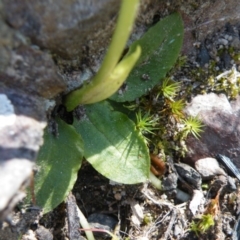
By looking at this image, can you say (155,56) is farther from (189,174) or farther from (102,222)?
(102,222)

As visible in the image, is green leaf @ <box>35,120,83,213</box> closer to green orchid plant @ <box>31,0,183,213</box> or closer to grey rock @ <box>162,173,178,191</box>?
green orchid plant @ <box>31,0,183,213</box>

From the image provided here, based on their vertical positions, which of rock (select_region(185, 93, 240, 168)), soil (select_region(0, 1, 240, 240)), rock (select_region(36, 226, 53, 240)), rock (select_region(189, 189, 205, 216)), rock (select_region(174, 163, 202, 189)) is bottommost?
rock (select_region(36, 226, 53, 240))

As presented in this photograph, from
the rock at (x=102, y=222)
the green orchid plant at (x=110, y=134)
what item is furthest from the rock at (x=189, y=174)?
the rock at (x=102, y=222)

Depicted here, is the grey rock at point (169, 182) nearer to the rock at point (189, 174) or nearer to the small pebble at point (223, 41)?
the rock at point (189, 174)

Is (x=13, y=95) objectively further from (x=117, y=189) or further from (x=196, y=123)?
(x=196, y=123)

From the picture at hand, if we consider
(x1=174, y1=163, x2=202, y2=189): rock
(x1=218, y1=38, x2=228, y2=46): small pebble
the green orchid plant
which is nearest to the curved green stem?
the green orchid plant

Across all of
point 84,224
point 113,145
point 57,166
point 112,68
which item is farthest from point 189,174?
point 112,68
